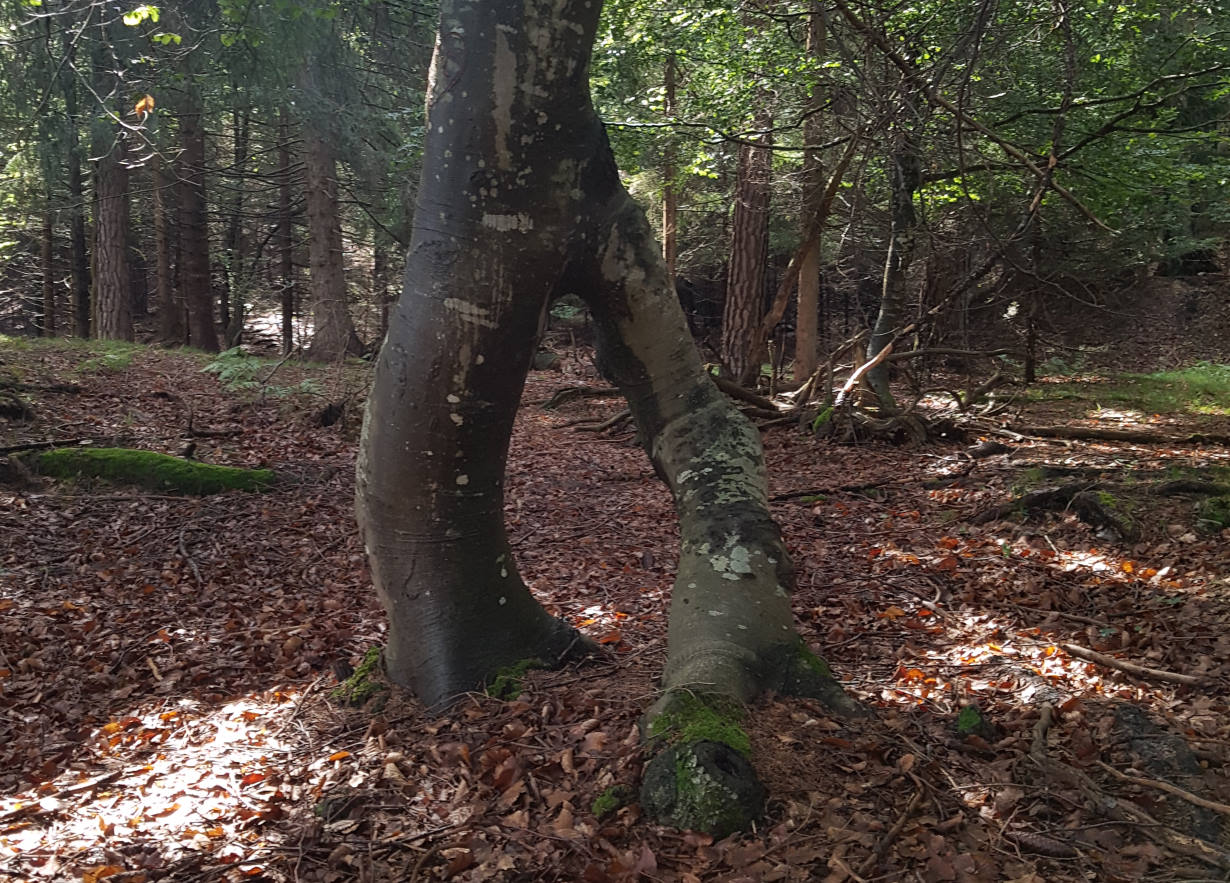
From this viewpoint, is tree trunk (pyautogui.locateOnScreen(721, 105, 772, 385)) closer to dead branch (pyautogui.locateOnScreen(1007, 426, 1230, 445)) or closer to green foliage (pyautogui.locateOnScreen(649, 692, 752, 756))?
dead branch (pyautogui.locateOnScreen(1007, 426, 1230, 445))

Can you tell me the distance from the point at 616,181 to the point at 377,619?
353 cm

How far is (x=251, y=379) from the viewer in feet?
38.2

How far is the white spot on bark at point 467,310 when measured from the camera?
331 cm

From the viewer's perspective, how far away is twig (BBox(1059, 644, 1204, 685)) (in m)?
3.50

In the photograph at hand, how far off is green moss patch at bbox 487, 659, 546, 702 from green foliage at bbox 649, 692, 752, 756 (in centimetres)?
100

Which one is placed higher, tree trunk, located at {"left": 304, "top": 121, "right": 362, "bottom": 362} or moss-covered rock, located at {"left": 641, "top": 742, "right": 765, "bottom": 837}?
tree trunk, located at {"left": 304, "top": 121, "right": 362, "bottom": 362}

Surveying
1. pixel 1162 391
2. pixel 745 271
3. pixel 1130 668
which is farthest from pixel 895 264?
pixel 1130 668

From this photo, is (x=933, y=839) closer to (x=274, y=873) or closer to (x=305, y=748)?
(x=274, y=873)

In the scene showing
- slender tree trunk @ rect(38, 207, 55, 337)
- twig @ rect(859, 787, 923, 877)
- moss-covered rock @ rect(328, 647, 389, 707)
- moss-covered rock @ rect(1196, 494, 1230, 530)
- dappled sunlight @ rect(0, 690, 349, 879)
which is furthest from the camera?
slender tree trunk @ rect(38, 207, 55, 337)

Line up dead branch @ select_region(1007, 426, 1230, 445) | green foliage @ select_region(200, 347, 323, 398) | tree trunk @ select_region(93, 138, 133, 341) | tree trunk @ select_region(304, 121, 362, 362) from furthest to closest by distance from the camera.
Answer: tree trunk @ select_region(93, 138, 133, 341)
tree trunk @ select_region(304, 121, 362, 362)
green foliage @ select_region(200, 347, 323, 398)
dead branch @ select_region(1007, 426, 1230, 445)

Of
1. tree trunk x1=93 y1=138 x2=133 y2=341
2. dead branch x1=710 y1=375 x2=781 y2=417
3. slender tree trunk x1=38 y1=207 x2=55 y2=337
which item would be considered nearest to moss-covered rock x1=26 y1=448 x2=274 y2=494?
dead branch x1=710 y1=375 x2=781 y2=417

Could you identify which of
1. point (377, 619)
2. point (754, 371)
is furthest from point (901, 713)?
point (754, 371)

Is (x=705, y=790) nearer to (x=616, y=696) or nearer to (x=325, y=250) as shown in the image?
(x=616, y=696)

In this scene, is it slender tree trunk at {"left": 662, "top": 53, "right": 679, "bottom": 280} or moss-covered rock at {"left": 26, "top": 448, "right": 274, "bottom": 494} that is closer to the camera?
moss-covered rock at {"left": 26, "top": 448, "right": 274, "bottom": 494}
